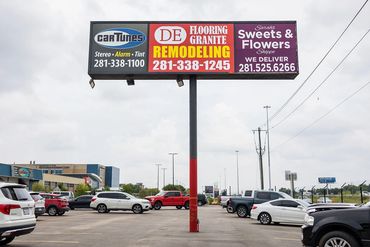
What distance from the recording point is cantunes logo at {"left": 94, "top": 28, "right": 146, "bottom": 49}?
60.0 ft

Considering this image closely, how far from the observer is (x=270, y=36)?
59.9ft

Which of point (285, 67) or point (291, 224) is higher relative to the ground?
point (285, 67)

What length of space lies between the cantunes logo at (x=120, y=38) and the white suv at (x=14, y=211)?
820 cm

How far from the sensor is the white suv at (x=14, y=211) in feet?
34.6

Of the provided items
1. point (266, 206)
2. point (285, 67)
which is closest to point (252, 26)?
point (285, 67)

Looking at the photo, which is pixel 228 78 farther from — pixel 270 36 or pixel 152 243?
pixel 152 243

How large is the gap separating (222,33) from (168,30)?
2255 mm

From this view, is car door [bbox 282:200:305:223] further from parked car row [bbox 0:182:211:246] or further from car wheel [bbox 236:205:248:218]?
parked car row [bbox 0:182:211:246]

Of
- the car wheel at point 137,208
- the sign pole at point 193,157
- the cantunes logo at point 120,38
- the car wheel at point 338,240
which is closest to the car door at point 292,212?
the sign pole at point 193,157

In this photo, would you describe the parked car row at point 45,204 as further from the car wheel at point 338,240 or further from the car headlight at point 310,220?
the car wheel at point 338,240

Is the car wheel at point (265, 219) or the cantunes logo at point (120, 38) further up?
the cantunes logo at point (120, 38)

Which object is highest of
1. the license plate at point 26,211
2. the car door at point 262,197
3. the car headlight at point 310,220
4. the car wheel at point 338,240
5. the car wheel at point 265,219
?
the car door at point 262,197

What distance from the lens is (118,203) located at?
32062 millimetres

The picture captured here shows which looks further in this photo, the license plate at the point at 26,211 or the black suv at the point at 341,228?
the license plate at the point at 26,211
